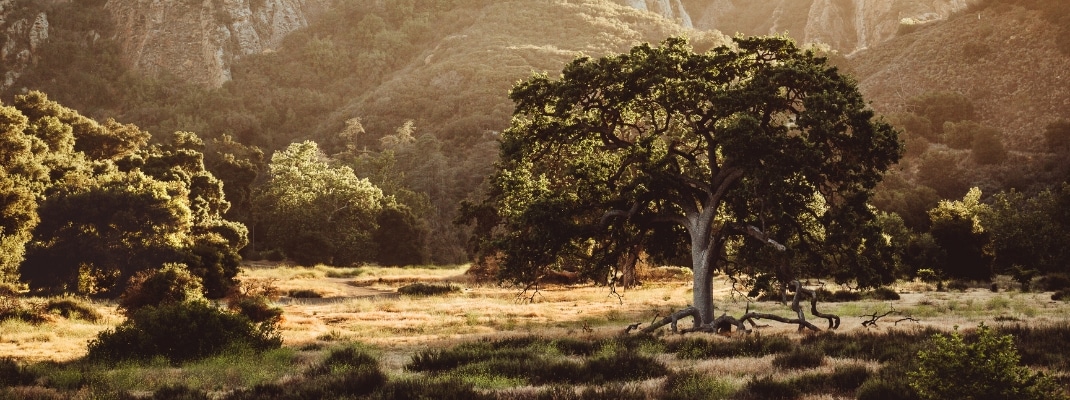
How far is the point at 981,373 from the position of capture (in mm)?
7504

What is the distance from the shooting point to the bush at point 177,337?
60.2 ft

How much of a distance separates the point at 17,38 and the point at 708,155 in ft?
513

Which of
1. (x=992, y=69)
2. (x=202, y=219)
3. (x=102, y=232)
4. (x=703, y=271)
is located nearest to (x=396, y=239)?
(x=202, y=219)

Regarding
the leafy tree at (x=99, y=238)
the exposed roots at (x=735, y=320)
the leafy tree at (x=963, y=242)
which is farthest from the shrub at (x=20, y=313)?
the leafy tree at (x=963, y=242)

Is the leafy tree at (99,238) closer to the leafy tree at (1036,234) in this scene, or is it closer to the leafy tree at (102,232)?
the leafy tree at (102,232)

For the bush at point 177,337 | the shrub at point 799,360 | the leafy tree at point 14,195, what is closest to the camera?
the shrub at point 799,360

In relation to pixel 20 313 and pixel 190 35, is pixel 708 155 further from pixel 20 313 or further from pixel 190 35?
pixel 190 35

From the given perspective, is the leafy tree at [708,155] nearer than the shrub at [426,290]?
Yes

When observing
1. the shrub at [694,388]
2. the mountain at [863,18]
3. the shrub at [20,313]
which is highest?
the mountain at [863,18]

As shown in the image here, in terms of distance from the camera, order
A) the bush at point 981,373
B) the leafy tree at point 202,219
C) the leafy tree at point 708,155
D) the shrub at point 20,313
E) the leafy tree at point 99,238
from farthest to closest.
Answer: the leafy tree at point 99,238 → the leafy tree at point 202,219 → the shrub at point 20,313 → the leafy tree at point 708,155 → the bush at point 981,373

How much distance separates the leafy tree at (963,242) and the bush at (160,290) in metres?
49.9

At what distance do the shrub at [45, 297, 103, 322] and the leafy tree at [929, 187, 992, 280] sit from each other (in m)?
53.1

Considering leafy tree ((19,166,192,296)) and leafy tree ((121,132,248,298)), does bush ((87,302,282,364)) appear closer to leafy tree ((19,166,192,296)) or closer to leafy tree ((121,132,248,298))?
leafy tree ((121,132,248,298))

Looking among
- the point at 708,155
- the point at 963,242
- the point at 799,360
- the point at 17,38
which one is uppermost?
the point at 17,38
